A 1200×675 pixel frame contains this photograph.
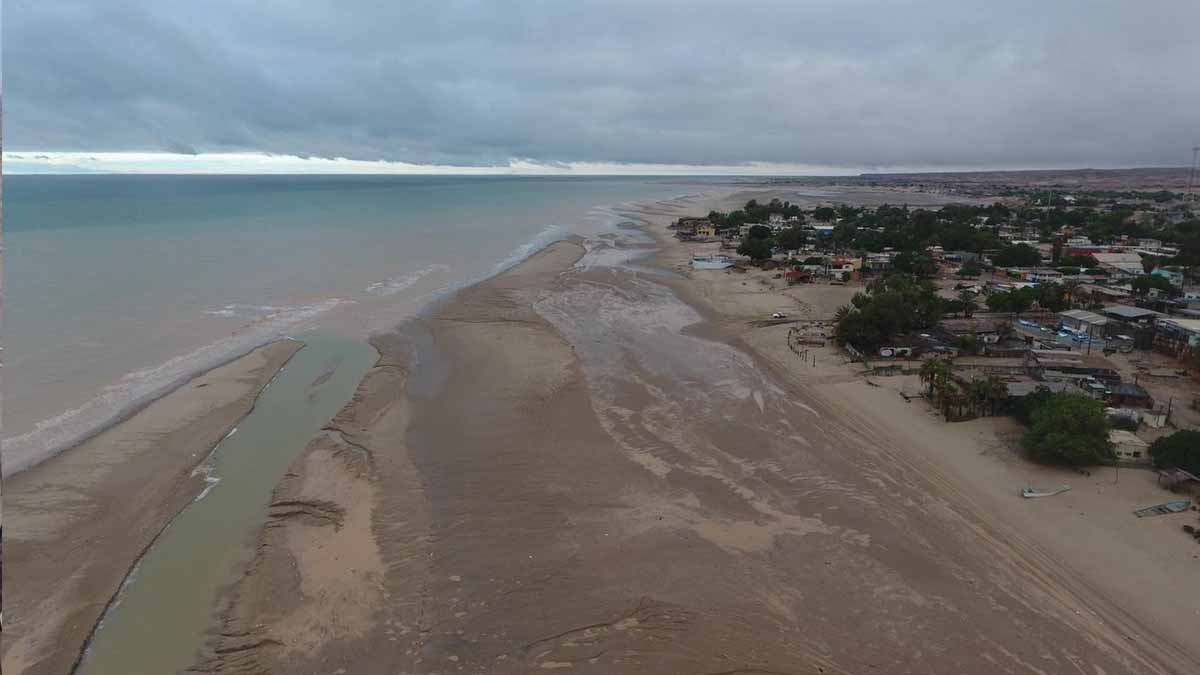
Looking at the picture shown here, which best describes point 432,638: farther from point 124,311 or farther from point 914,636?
point 124,311

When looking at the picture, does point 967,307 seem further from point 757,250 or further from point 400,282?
point 400,282

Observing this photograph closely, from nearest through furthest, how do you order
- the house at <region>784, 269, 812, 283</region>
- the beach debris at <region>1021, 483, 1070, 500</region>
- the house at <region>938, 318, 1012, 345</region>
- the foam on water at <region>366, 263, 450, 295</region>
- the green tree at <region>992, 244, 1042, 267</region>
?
the beach debris at <region>1021, 483, 1070, 500</region>, the house at <region>938, 318, 1012, 345</region>, the foam on water at <region>366, 263, 450, 295</region>, the house at <region>784, 269, 812, 283</region>, the green tree at <region>992, 244, 1042, 267</region>

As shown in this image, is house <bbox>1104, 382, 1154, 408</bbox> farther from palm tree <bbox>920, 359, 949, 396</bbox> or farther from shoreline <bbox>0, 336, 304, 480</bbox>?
shoreline <bbox>0, 336, 304, 480</bbox>

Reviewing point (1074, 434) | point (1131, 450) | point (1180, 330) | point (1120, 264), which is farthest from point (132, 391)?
point (1120, 264)

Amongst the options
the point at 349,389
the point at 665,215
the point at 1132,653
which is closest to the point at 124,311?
the point at 349,389

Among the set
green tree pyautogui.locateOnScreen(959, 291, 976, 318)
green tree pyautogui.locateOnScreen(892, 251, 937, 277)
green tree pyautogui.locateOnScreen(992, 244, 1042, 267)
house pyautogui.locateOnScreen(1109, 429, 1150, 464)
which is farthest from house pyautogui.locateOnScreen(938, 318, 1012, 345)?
green tree pyautogui.locateOnScreen(992, 244, 1042, 267)

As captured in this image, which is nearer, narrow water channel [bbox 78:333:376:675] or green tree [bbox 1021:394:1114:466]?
narrow water channel [bbox 78:333:376:675]
